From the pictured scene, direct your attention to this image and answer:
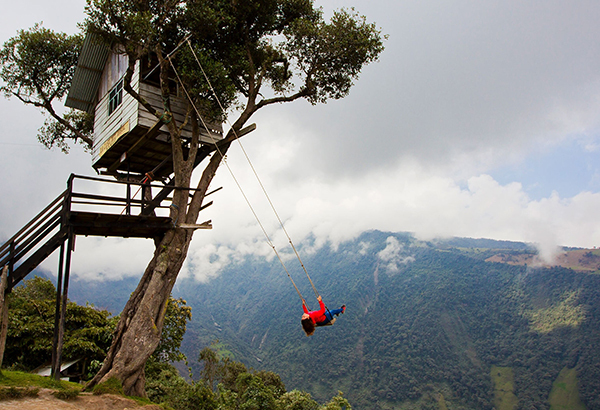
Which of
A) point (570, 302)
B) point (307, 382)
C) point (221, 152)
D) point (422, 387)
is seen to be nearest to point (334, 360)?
point (307, 382)

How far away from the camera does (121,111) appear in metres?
15.8

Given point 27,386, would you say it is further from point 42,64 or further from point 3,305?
point 42,64

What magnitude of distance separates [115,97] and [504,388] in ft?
625

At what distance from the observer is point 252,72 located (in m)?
16.0

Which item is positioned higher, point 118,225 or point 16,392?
point 118,225

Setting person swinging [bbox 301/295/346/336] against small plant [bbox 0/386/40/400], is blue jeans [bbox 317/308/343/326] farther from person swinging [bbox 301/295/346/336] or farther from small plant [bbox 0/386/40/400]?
small plant [bbox 0/386/40/400]

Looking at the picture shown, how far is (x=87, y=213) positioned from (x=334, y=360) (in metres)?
188

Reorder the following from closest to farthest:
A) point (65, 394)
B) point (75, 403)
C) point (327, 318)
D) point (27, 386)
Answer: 1. point (75, 403)
2. point (65, 394)
3. point (27, 386)
4. point (327, 318)

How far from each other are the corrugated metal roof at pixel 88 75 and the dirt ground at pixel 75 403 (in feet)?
45.9

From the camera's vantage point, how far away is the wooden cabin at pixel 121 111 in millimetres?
15078

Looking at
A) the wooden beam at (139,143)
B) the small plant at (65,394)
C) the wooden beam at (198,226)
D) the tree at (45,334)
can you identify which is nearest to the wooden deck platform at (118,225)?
the wooden beam at (198,226)

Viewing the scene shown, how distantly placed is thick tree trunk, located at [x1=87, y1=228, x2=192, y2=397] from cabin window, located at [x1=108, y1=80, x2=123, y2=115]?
7.17m

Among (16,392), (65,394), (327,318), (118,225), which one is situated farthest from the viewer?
(327,318)

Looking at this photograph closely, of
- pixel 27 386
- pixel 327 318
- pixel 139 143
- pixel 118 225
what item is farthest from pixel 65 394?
pixel 139 143
